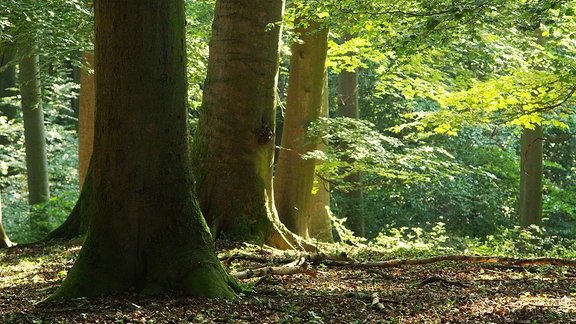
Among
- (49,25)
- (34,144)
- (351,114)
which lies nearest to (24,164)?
(34,144)

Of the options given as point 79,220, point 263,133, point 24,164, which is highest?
point 263,133

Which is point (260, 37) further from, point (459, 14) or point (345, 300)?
point (345, 300)

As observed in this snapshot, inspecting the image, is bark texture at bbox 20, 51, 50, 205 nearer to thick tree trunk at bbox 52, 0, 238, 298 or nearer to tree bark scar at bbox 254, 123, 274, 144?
tree bark scar at bbox 254, 123, 274, 144

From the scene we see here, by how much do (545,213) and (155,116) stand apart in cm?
1767

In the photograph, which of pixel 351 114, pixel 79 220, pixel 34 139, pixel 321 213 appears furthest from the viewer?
pixel 351 114

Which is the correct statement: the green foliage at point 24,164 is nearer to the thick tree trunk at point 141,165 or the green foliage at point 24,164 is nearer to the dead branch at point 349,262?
the dead branch at point 349,262

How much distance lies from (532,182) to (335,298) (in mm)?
10736

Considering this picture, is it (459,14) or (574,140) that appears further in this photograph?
(574,140)

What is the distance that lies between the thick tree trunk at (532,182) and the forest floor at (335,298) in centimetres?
734

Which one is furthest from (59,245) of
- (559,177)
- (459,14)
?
(559,177)

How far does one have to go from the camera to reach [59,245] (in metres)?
9.29

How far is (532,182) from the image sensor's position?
15.2m

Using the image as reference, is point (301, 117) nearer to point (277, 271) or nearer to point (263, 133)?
point (263, 133)

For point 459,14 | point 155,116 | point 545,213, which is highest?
point 459,14
